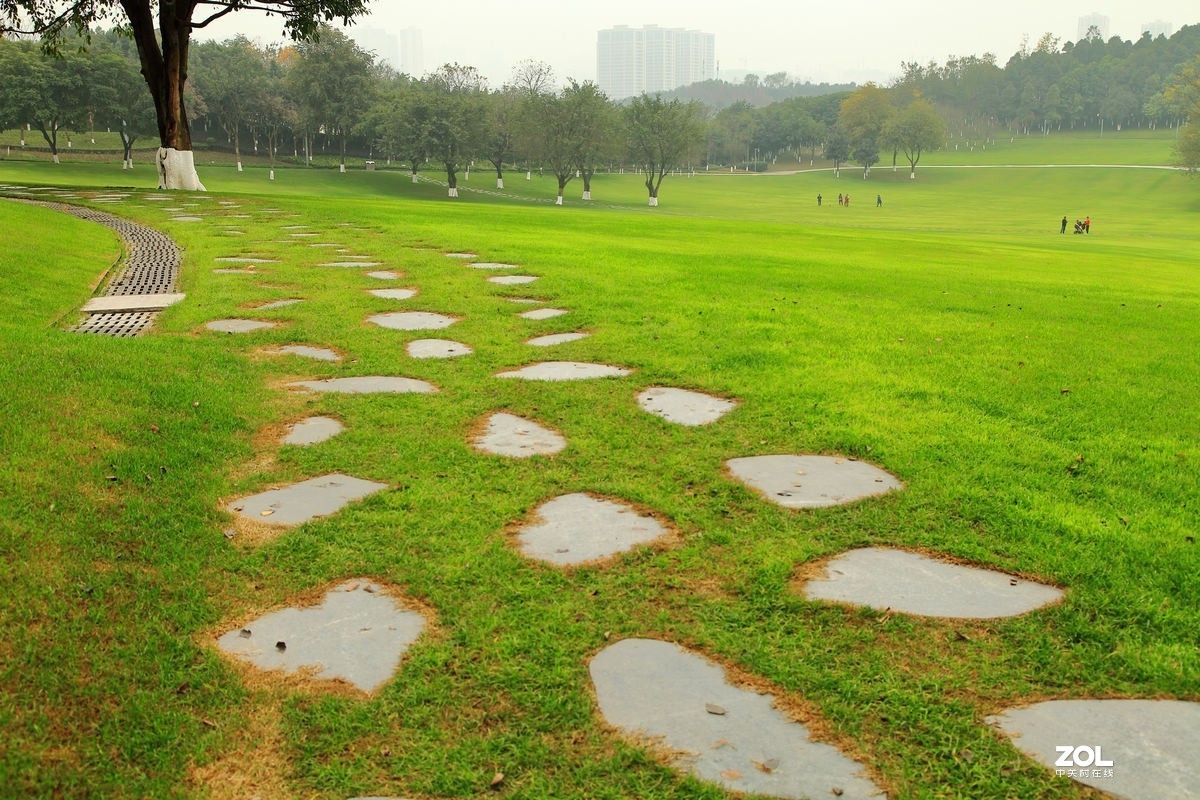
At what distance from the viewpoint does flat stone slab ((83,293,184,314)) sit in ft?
22.6

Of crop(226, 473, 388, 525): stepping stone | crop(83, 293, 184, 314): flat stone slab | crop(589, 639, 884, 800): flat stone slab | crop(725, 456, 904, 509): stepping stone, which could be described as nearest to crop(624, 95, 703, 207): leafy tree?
crop(83, 293, 184, 314): flat stone slab

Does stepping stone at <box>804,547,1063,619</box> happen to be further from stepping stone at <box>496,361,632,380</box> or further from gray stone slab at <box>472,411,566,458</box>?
stepping stone at <box>496,361,632,380</box>

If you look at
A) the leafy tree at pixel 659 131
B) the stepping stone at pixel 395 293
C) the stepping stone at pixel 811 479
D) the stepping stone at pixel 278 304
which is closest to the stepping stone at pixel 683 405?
the stepping stone at pixel 811 479

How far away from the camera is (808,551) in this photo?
2938 millimetres

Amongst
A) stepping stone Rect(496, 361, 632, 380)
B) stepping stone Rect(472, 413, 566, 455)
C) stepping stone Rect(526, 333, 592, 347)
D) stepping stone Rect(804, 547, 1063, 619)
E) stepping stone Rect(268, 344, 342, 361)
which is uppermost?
stepping stone Rect(526, 333, 592, 347)

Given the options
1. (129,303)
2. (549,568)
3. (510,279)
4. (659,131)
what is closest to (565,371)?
(549,568)

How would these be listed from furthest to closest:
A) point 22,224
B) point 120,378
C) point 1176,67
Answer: point 1176,67 → point 22,224 → point 120,378

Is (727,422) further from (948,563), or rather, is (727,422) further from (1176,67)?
(1176,67)

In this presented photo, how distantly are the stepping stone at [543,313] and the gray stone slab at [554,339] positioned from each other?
61cm

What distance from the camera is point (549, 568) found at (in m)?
2.84

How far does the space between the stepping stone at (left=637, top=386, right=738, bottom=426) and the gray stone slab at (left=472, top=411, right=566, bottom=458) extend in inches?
26.6

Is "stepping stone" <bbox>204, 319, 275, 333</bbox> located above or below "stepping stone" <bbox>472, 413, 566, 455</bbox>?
above

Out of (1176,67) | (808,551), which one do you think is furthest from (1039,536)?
(1176,67)

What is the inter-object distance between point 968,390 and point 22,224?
11.2m
